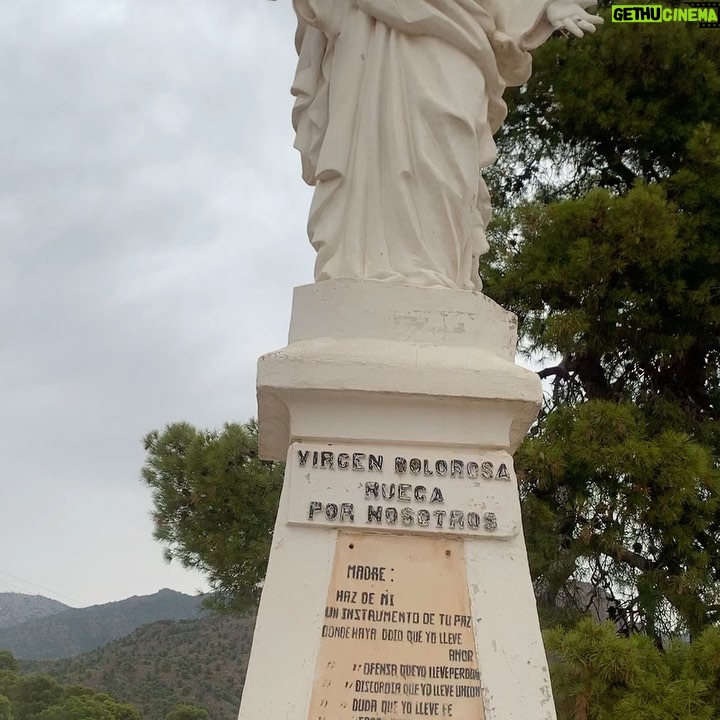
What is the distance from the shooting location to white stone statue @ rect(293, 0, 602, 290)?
8.67ft

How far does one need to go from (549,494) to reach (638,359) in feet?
4.34

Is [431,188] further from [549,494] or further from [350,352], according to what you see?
[549,494]

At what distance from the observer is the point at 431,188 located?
2.64 metres

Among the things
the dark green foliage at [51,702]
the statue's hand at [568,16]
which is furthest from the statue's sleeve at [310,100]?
the dark green foliage at [51,702]

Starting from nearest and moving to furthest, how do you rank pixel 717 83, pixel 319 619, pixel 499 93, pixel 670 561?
pixel 319 619
pixel 499 93
pixel 670 561
pixel 717 83

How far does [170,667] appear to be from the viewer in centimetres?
809

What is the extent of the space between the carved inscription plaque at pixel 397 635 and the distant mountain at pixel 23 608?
11155 millimetres

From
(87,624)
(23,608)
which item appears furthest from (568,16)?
(23,608)

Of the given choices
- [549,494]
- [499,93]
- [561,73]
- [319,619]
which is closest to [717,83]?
[561,73]

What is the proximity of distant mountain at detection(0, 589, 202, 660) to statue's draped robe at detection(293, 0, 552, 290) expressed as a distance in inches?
353

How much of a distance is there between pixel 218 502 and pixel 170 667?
2909 millimetres

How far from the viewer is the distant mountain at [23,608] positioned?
1234cm

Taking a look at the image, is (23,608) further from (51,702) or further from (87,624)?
(51,702)

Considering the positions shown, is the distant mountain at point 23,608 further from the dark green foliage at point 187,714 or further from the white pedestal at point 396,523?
the white pedestal at point 396,523
